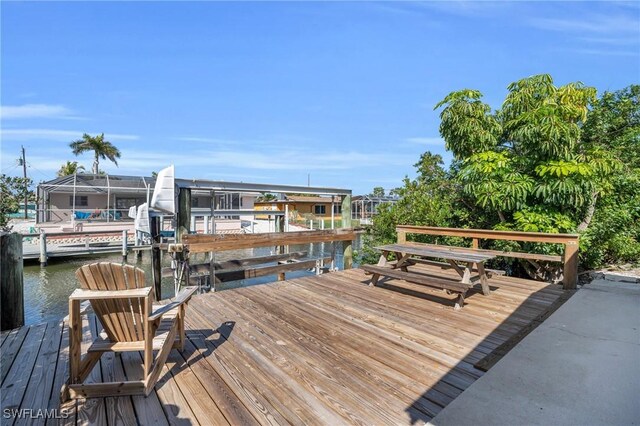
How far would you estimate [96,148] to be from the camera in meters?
31.5

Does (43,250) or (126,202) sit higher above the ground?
(126,202)

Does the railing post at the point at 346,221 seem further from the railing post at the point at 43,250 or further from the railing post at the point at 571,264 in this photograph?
the railing post at the point at 43,250

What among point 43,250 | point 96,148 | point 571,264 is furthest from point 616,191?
point 96,148

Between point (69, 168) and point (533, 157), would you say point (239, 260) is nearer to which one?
point (533, 157)

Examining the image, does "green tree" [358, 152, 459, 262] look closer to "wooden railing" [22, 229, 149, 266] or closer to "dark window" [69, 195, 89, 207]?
"wooden railing" [22, 229, 149, 266]

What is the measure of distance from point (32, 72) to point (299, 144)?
15327mm

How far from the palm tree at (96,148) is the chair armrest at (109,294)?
36.5 metres

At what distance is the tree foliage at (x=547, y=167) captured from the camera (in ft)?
17.6

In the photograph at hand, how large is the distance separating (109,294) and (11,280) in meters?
2.27

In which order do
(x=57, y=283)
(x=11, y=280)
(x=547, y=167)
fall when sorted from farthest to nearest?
(x=57, y=283), (x=547, y=167), (x=11, y=280)

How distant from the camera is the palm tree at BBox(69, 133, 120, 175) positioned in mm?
31234

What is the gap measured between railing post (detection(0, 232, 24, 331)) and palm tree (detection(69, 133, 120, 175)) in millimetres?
34453

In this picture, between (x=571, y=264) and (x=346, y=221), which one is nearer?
(x=571, y=264)

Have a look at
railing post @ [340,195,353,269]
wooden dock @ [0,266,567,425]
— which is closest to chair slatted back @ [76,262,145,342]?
wooden dock @ [0,266,567,425]
